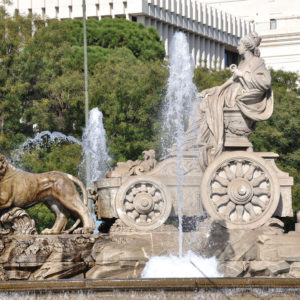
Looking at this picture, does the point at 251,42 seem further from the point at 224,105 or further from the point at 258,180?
the point at 258,180

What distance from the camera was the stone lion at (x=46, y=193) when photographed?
21.4m

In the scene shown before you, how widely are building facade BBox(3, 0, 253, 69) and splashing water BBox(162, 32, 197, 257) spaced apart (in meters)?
40.5

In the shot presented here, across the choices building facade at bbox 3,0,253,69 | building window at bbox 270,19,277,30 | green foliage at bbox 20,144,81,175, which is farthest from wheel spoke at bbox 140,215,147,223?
building window at bbox 270,19,277,30

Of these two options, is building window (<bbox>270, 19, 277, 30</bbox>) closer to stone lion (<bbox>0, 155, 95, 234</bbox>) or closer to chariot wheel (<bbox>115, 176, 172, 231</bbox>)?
stone lion (<bbox>0, 155, 95, 234</bbox>)

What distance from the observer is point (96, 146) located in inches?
1624

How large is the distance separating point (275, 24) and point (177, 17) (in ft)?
42.7

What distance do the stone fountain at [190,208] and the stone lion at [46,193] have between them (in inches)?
0.7

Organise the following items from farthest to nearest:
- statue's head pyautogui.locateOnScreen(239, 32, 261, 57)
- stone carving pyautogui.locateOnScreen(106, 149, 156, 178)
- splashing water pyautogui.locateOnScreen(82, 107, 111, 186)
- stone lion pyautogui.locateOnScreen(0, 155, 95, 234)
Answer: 1. splashing water pyautogui.locateOnScreen(82, 107, 111, 186)
2. statue's head pyautogui.locateOnScreen(239, 32, 261, 57)
3. stone carving pyautogui.locateOnScreen(106, 149, 156, 178)
4. stone lion pyautogui.locateOnScreen(0, 155, 95, 234)

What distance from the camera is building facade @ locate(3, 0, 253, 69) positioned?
298ft

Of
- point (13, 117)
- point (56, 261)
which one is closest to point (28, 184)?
point (56, 261)

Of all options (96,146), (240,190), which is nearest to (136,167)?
(240,190)

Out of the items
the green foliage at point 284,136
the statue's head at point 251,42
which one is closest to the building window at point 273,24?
the green foliage at point 284,136

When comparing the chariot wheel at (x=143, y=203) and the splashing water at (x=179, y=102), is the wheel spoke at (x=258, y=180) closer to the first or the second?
the splashing water at (x=179, y=102)

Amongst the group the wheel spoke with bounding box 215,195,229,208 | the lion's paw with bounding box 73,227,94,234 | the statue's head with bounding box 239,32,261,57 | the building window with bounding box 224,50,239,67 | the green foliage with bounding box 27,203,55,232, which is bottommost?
the green foliage with bounding box 27,203,55,232
